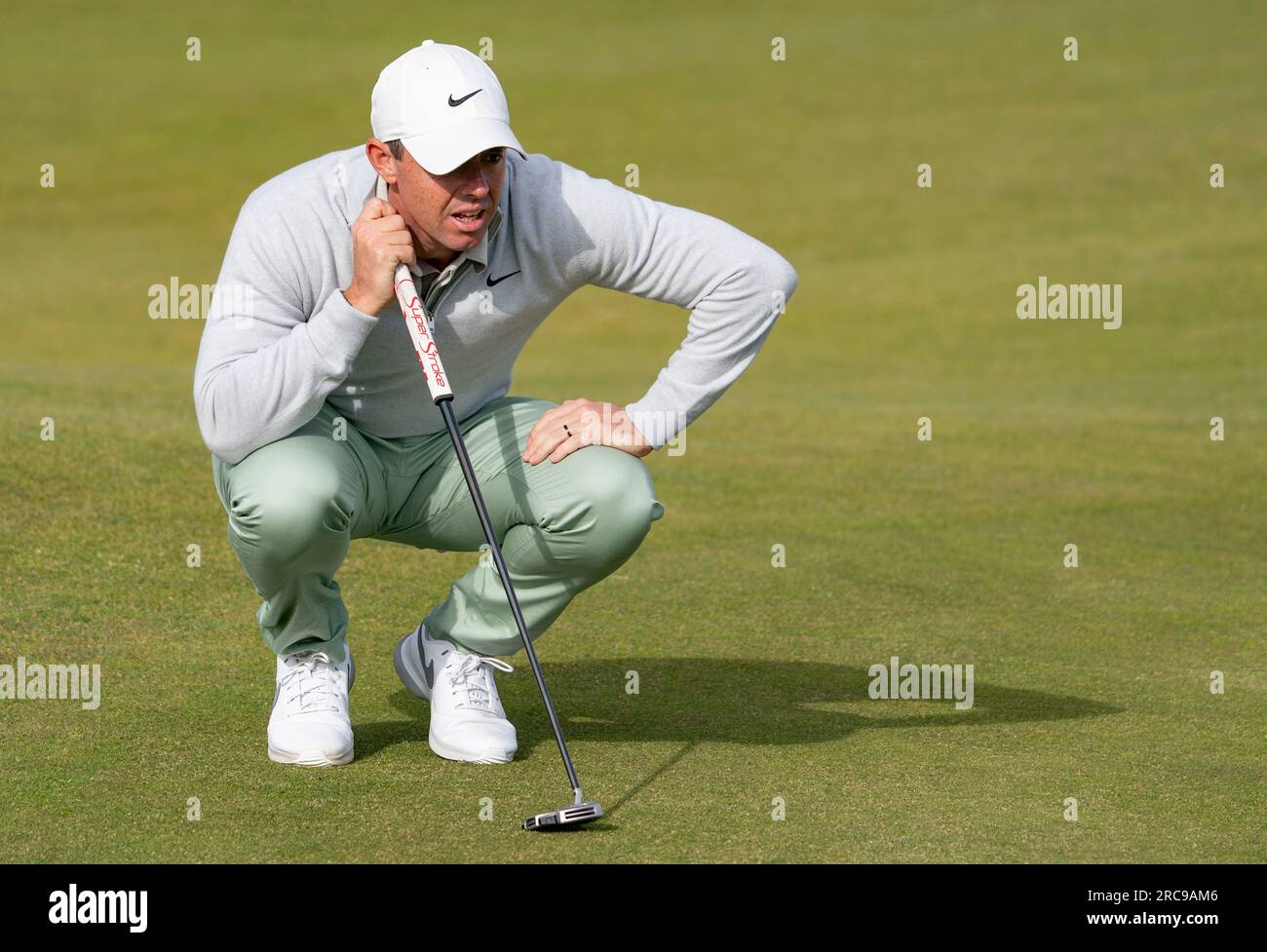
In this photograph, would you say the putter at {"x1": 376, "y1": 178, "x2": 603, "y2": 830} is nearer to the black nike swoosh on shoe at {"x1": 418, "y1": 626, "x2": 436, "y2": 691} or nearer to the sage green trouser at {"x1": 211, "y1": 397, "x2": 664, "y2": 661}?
the sage green trouser at {"x1": 211, "y1": 397, "x2": 664, "y2": 661}

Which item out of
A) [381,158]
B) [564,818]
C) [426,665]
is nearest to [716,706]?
[426,665]

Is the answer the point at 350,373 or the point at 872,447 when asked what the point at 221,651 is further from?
the point at 872,447

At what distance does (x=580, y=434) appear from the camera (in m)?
4.48

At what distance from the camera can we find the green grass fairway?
158 inches

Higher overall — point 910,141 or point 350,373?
point 910,141

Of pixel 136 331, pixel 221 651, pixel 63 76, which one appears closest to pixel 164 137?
pixel 63 76

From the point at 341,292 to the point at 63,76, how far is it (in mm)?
27576

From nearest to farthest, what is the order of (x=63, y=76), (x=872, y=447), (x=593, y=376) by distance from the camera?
1. (x=872, y=447)
2. (x=593, y=376)
3. (x=63, y=76)

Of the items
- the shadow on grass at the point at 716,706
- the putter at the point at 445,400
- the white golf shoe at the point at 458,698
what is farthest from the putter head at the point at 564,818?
the shadow on grass at the point at 716,706

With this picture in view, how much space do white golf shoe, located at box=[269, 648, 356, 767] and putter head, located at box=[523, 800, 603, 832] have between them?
709mm

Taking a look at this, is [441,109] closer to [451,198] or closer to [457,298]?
[451,198]

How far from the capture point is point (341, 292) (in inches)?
157

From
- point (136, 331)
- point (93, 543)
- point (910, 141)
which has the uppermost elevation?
point (910, 141)

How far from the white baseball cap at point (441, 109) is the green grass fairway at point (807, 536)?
151 centimetres
